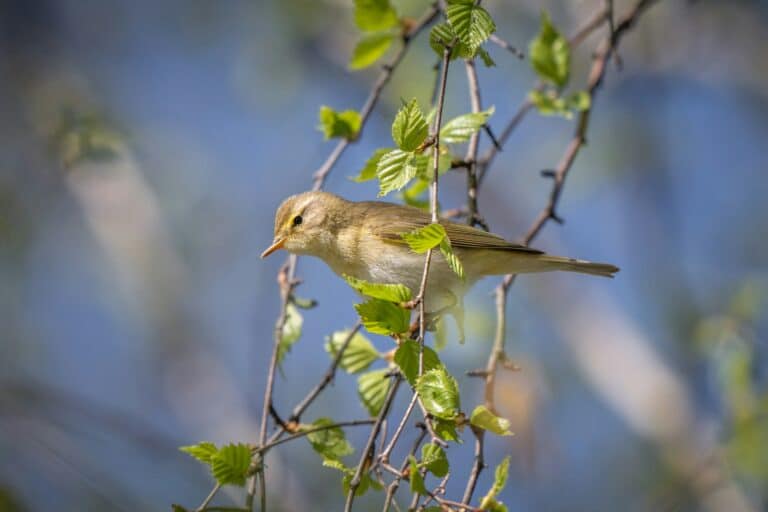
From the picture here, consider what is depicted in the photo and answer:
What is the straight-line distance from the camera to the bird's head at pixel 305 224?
3.38 metres

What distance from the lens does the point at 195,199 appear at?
27.9ft

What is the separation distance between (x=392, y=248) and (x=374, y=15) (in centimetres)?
88

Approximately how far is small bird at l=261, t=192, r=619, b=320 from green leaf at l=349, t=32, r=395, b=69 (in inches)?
22.2

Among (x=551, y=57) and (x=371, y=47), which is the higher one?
(x=551, y=57)

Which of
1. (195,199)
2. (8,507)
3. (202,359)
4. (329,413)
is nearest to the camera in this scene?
(8,507)

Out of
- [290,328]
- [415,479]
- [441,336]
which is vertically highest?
[441,336]

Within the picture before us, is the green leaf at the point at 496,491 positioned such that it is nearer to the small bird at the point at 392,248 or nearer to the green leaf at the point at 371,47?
the small bird at the point at 392,248

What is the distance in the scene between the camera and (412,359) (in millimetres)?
1811

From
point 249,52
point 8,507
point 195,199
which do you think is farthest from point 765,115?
point 8,507

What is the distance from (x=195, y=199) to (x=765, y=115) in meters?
5.74

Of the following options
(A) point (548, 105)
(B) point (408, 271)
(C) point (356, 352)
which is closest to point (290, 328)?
(C) point (356, 352)

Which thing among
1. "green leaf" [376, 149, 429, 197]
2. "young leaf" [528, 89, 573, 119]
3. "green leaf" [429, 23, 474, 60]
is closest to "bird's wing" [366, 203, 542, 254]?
"young leaf" [528, 89, 573, 119]

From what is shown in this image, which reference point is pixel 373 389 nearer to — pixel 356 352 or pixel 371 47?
pixel 356 352

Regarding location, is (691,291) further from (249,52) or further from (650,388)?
(249,52)
